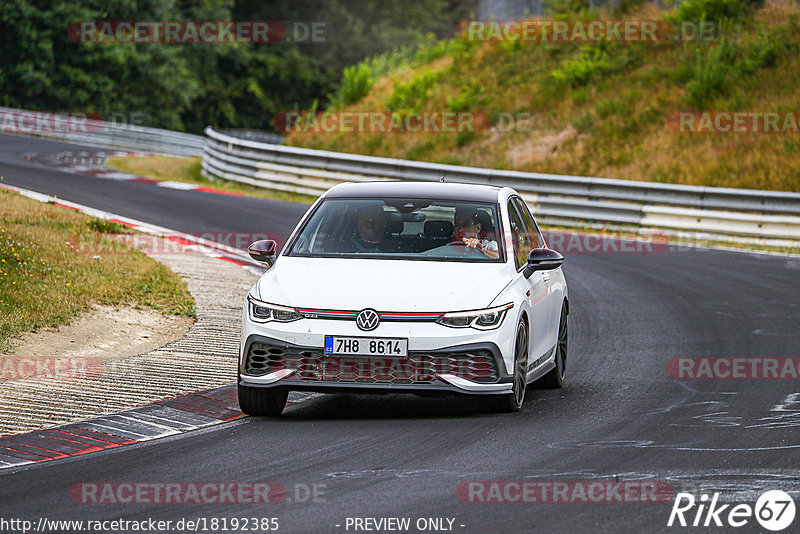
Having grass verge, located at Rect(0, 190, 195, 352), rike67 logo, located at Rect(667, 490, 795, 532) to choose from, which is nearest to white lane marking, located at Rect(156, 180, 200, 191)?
grass verge, located at Rect(0, 190, 195, 352)

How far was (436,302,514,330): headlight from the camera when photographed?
8.40 meters

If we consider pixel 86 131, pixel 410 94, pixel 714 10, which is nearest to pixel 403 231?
pixel 714 10

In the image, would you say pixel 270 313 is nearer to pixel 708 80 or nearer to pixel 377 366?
pixel 377 366

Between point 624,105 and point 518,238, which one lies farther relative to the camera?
point 624,105

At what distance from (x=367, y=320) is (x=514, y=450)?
A: 1.35 metres

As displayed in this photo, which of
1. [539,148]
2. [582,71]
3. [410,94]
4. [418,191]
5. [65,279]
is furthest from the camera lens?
[410,94]

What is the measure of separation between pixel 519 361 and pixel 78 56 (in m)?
43.0

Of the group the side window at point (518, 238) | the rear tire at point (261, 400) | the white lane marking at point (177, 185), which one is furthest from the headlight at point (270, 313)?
the white lane marking at point (177, 185)

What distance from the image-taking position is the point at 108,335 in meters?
11.7

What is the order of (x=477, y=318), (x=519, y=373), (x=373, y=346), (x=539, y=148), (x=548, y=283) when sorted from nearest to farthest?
1. (x=373, y=346)
2. (x=477, y=318)
3. (x=519, y=373)
4. (x=548, y=283)
5. (x=539, y=148)

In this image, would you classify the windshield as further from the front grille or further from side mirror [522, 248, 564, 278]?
the front grille

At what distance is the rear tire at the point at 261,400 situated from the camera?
869cm

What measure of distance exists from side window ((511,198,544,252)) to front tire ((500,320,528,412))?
156 cm

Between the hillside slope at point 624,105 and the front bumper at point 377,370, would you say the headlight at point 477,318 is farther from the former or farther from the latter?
the hillside slope at point 624,105
